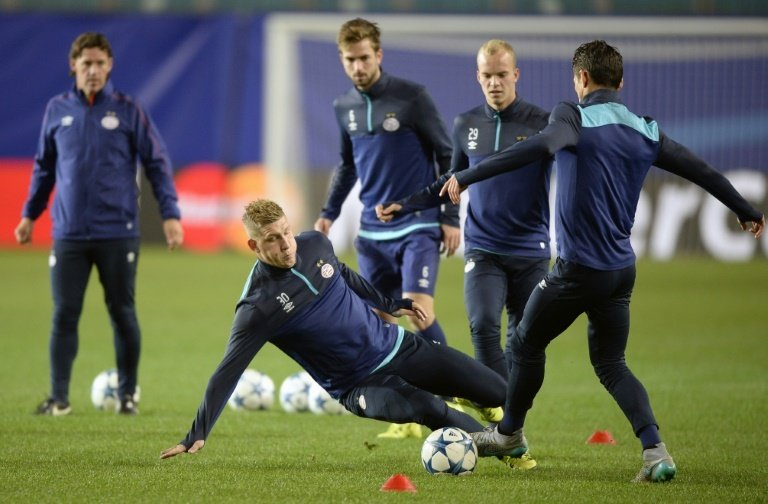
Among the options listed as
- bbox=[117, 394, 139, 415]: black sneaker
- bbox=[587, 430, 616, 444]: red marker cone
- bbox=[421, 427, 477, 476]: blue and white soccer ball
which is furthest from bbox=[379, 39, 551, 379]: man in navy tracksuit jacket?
bbox=[117, 394, 139, 415]: black sneaker

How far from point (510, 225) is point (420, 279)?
2.80 feet

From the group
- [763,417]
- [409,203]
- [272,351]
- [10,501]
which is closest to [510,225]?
[409,203]

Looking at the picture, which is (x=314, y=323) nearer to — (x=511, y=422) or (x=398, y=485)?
(x=398, y=485)

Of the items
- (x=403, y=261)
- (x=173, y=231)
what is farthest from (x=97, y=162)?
(x=403, y=261)

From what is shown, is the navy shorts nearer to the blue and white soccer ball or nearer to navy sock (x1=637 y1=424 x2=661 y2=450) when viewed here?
the blue and white soccer ball

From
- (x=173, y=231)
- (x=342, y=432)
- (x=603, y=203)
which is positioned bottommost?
(x=342, y=432)

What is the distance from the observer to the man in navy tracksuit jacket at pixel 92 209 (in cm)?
822

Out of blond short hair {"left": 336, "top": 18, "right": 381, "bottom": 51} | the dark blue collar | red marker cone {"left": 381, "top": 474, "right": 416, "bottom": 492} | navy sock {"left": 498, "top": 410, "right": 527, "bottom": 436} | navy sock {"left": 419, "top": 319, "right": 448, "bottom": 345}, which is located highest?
blond short hair {"left": 336, "top": 18, "right": 381, "bottom": 51}

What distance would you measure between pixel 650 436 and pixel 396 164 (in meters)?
2.66

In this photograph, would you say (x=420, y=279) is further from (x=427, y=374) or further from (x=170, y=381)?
(x=170, y=381)

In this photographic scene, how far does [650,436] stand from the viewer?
19.4 ft

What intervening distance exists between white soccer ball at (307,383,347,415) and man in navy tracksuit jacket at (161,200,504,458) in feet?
6.49

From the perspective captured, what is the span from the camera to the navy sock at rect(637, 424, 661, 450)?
5.92m

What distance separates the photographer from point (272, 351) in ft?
39.0
